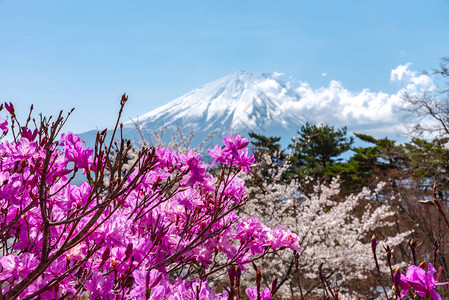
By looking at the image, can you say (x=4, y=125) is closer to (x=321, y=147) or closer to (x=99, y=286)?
(x=99, y=286)

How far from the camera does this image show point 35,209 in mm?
1760

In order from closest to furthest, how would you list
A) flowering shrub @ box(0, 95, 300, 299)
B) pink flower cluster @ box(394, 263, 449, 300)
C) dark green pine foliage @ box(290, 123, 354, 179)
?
pink flower cluster @ box(394, 263, 449, 300) < flowering shrub @ box(0, 95, 300, 299) < dark green pine foliage @ box(290, 123, 354, 179)

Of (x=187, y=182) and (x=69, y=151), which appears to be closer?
(x=69, y=151)

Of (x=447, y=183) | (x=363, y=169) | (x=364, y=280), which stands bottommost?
(x=364, y=280)

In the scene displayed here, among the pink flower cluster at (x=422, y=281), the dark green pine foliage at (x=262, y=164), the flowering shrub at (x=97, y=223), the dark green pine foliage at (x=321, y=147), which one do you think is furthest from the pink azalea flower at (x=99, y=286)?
the dark green pine foliage at (x=321, y=147)

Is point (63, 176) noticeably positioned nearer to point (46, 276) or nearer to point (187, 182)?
point (46, 276)

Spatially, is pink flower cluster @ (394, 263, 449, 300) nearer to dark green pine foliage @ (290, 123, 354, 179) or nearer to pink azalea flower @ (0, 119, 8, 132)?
pink azalea flower @ (0, 119, 8, 132)

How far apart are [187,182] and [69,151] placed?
66 cm

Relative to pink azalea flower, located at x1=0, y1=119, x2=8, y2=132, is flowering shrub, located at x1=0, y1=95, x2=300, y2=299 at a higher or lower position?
lower

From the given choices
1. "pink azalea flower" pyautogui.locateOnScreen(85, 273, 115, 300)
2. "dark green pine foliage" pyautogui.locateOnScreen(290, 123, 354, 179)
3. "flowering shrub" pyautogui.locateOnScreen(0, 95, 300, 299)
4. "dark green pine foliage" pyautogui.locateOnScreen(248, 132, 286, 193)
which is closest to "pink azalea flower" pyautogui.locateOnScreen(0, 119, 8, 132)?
"flowering shrub" pyautogui.locateOnScreen(0, 95, 300, 299)

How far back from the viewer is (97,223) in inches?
63.5

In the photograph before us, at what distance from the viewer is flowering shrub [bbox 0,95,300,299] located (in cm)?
142

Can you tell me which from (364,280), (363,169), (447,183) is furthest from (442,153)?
(364,280)

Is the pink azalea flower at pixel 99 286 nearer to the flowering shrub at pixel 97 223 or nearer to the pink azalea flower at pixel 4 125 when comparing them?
the flowering shrub at pixel 97 223
